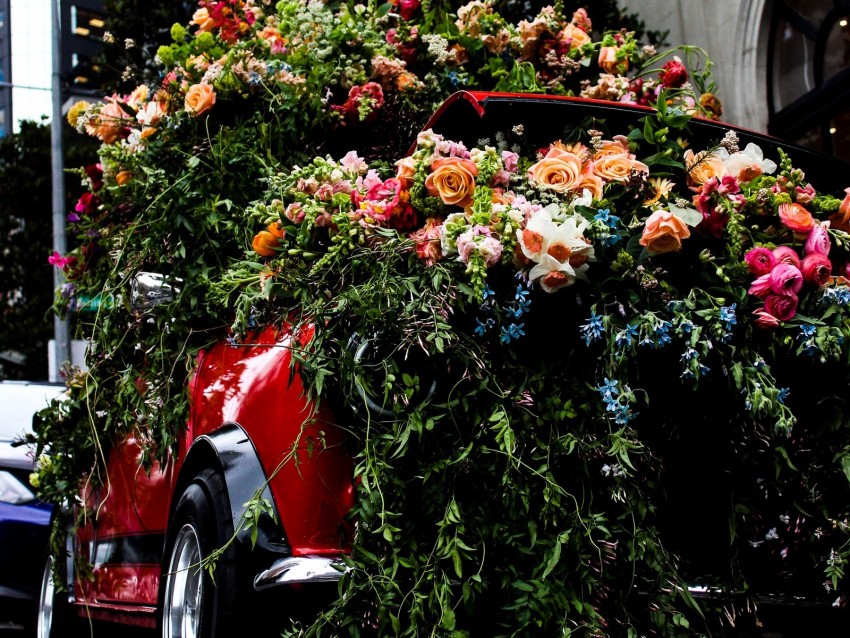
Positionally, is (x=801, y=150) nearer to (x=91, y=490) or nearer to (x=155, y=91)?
(x=155, y=91)

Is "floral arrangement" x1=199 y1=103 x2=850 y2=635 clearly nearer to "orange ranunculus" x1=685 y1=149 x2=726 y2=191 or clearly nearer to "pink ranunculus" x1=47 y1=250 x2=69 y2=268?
"orange ranunculus" x1=685 y1=149 x2=726 y2=191

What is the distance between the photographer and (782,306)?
2.83 metres

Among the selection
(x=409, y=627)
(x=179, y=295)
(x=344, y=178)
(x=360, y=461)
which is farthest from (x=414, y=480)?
(x=179, y=295)

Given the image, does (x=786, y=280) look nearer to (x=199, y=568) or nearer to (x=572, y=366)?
(x=572, y=366)

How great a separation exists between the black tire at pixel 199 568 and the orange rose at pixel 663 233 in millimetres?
1528

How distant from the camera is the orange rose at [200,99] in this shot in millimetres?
4301

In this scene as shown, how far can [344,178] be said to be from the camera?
3.32 meters

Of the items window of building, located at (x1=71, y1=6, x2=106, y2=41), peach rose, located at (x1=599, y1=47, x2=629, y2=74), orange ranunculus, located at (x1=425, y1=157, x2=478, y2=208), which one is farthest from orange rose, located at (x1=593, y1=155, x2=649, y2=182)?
window of building, located at (x1=71, y1=6, x2=106, y2=41)

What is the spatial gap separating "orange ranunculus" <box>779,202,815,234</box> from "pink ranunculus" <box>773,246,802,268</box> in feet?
0.33

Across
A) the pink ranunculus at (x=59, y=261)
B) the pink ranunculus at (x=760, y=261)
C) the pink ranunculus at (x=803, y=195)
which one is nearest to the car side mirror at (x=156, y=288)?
the pink ranunculus at (x=59, y=261)

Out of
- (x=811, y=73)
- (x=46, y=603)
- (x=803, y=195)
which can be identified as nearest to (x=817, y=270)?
(x=803, y=195)

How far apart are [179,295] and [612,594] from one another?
2.05m

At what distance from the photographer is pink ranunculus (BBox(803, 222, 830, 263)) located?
9.77 feet

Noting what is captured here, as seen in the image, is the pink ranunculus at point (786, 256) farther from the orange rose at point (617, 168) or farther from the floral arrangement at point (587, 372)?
the orange rose at point (617, 168)
